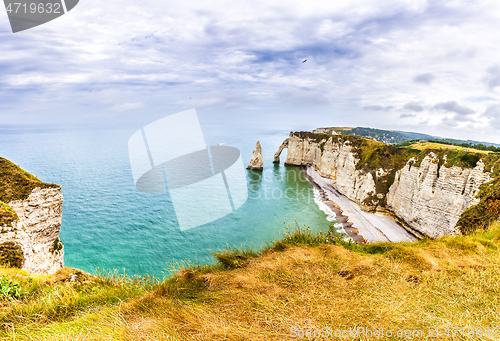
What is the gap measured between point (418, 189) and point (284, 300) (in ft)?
93.7

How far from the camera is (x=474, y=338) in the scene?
2375 mm

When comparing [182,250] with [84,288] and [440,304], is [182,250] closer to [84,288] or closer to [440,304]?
[84,288]

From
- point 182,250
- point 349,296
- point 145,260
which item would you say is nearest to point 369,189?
point 182,250

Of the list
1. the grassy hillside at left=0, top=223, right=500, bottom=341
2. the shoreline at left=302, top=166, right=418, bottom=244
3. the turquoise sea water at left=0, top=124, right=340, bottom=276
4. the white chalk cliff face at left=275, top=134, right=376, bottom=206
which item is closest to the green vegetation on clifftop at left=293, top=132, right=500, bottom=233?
the white chalk cliff face at left=275, top=134, right=376, bottom=206

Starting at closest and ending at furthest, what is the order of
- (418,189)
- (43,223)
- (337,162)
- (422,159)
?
1. (43,223)
2. (418,189)
3. (422,159)
4. (337,162)

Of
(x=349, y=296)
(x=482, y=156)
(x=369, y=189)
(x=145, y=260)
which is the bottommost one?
(x=145, y=260)

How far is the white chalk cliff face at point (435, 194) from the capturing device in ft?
65.4

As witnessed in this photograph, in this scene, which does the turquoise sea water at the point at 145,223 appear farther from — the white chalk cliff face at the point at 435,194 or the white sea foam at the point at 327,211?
the white chalk cliff face at the point at 435,194

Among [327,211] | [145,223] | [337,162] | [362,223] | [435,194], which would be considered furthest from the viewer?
[337,162]

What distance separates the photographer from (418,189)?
81.2 ft

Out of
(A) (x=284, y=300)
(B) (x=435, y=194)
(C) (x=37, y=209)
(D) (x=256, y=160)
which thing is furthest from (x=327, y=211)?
(C) (x=37, y=209)

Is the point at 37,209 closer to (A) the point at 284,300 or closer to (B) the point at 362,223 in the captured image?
(A) the point at 284,300

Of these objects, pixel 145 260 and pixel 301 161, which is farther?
pixel 301 161

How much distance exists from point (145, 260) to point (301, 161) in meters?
52.5
